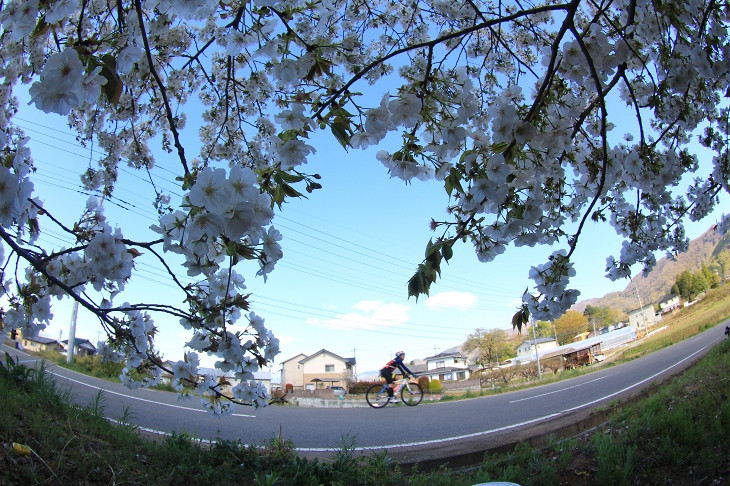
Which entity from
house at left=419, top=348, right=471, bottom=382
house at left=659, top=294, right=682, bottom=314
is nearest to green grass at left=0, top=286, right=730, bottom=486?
house at left=419, top=348, right=471, bottom=382

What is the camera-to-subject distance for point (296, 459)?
10.6 feet

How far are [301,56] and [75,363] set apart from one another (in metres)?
19.0

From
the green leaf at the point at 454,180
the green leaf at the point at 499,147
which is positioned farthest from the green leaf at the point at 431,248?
the green leaf at the point at 499,147

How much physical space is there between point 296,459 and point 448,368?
50.7 meters

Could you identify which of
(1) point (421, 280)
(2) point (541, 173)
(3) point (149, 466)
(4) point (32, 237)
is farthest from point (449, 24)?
(3) point (149, 466)

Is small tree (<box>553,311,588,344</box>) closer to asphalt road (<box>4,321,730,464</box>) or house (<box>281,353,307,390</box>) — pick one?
house (<box>281,353,307,390</box>)

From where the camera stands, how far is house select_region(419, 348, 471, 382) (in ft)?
160

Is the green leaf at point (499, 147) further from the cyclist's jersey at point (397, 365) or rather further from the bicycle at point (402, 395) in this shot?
the bicycle at point (402, 395)

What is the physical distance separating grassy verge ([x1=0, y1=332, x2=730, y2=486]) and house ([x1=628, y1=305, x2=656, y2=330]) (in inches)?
2749

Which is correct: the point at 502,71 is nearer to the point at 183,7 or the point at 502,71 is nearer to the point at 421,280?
the point at 421,280

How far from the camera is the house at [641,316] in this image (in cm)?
6265

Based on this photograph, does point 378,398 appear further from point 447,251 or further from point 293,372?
point 293,372

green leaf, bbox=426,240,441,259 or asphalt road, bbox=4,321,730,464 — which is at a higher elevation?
green leaf, bbox=426,240,441,259

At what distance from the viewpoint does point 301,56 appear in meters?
1.42
